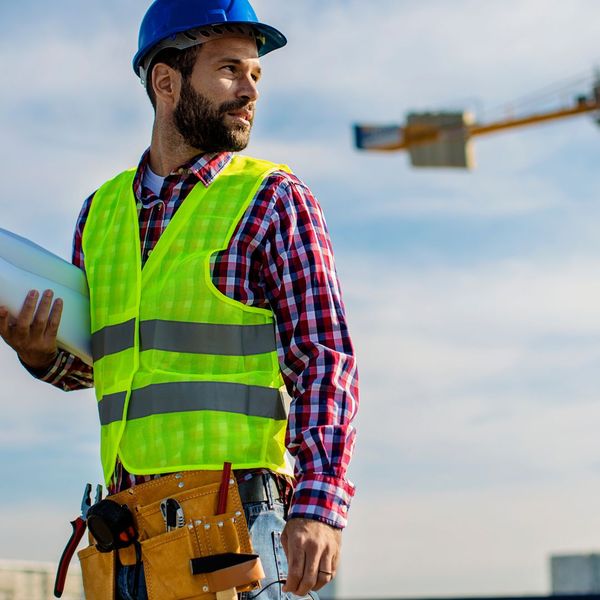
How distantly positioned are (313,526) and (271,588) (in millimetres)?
345

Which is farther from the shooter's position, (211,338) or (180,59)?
(180,59)

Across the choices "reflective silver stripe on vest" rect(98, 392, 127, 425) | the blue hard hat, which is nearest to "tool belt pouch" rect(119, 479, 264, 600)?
"reflective silver stripe on vest" rect(98, 392, 127, 425)

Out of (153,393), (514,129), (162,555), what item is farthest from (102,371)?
(514,129)

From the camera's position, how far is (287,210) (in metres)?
4.05

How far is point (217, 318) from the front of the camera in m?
3.93

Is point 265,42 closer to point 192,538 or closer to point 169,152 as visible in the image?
point 169,152

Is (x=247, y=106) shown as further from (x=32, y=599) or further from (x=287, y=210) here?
(x=32, y=599)

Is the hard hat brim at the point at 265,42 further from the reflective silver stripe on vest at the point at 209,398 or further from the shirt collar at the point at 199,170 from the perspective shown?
the reflective silver stripe on vest at the point at 209,398

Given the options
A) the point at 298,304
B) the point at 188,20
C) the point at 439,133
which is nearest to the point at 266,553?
the point at 298,304

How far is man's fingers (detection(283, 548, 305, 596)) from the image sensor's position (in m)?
3.45

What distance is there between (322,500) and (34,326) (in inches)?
47.9

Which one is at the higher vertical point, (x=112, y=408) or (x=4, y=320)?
(x=4, y=320)

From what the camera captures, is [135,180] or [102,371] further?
[135,180]

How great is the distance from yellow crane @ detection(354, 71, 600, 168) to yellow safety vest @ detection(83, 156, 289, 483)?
6155 cm
